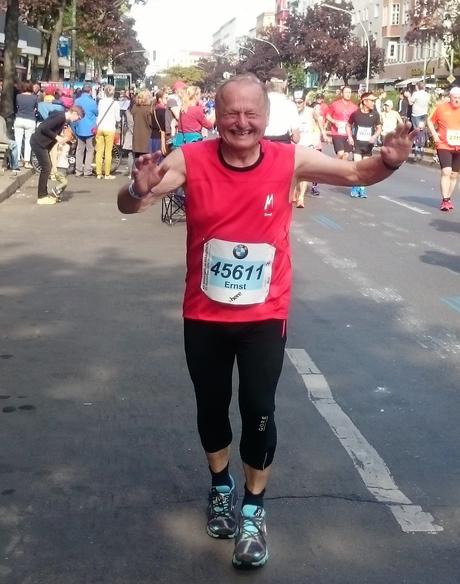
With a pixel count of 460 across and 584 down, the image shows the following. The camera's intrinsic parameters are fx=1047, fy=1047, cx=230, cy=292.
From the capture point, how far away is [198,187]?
3.97m

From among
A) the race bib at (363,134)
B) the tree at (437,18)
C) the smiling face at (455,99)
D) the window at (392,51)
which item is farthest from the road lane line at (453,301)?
the window at (392,51)

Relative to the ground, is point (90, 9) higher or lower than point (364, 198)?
higher

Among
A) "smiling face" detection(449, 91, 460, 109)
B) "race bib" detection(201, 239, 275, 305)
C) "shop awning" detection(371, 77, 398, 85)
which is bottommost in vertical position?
"race bib" detection(201, 239, 275, 305)

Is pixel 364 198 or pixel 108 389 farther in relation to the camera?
pixel 364 198

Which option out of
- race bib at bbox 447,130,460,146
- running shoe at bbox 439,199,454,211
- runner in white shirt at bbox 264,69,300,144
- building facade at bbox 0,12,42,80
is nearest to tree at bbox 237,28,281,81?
building facade at bbox 0,12,42,80

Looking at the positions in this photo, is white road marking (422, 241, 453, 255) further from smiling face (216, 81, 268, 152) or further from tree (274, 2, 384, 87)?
tree (274, 2, 384, 87)

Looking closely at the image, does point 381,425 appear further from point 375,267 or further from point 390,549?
point 375,267

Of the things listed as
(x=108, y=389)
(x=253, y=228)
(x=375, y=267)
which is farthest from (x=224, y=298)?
(x=375, y=267)

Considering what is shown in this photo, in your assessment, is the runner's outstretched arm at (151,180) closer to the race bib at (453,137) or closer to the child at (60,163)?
the race bib at (453,137)

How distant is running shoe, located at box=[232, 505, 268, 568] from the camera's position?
4035 mm

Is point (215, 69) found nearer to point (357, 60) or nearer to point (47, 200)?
point (357, 60)

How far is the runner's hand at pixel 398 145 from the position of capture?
3.78 meters

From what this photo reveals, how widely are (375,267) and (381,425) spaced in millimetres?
5534

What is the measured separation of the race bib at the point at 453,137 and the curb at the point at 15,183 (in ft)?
23.9
